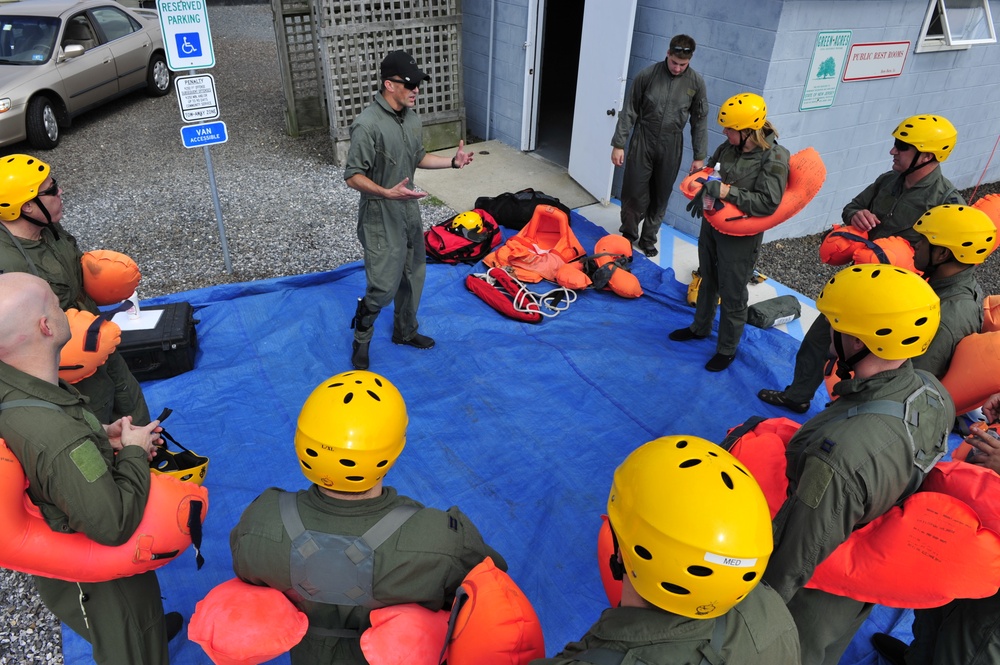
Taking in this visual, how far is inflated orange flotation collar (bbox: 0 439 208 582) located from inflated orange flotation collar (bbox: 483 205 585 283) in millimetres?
3996

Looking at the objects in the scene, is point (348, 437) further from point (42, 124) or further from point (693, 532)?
point (42, 124)

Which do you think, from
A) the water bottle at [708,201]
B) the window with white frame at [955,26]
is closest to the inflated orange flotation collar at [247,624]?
the water bottle at [708,201]

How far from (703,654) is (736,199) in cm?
334

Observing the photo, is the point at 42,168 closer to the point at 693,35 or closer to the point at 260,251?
the point at 260,251

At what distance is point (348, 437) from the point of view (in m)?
1.74

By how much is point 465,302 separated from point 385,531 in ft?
13.0

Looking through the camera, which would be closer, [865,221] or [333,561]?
[333,561]

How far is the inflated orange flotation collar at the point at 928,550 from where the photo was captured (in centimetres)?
203

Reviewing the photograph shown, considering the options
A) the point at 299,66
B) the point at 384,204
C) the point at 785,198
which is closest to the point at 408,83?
the point at 384,204

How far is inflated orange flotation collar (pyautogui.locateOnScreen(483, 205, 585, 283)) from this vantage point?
19.2 feet

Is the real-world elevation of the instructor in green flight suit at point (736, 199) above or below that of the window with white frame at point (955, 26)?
below

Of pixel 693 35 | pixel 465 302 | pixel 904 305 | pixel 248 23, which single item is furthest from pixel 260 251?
pixel 248 23

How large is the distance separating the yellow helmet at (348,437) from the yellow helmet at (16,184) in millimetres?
1976

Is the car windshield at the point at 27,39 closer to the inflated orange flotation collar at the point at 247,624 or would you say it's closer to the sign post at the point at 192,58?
the sign post at the point at 192,58
